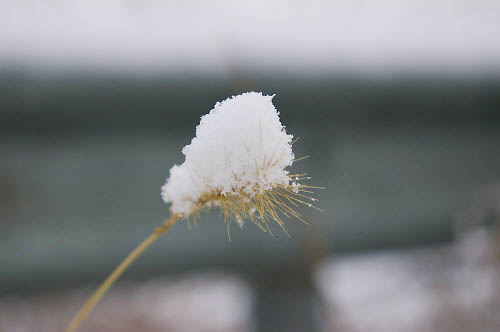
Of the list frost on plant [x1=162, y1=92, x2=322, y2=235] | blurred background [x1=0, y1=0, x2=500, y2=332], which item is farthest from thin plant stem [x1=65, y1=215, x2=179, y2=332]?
blurred background [x1=0, y1=0, x2=500, y2=332]

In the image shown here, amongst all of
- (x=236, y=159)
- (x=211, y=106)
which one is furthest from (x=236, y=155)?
(x=211, y=106)

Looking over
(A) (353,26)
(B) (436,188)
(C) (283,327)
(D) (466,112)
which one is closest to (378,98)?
(A) (353,26)

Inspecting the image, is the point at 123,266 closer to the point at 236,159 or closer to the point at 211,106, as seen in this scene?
the point at 236,159

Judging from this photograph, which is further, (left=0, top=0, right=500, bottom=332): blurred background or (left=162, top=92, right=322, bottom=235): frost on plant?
(left=0, top=0, right=500, bottom=332): blurred background

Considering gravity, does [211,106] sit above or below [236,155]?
above

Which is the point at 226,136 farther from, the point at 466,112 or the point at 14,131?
the point at 466,112

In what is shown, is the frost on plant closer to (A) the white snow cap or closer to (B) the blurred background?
(A) the white snow cap

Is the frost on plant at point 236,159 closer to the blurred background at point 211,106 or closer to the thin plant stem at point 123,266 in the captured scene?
the thin plant stem at point 123,266
